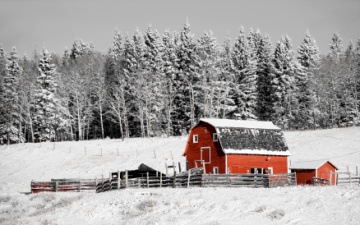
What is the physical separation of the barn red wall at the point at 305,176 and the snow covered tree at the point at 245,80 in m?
27.5

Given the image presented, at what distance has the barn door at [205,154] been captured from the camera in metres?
51.5

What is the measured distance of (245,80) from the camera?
79188 mm

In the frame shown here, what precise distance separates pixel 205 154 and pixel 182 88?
2892 cm

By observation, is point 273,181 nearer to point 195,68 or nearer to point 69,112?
point 195,68

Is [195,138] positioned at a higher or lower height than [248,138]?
higher

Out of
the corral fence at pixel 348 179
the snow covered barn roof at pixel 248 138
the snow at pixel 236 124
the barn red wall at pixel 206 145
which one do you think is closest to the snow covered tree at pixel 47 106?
the barn red wall at pixel 206 145

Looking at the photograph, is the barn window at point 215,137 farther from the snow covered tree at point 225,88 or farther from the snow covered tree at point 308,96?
the snow covered tree at point 308,96

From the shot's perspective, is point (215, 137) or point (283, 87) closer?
point (215, 137)

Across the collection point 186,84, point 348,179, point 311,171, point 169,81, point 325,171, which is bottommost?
point 348,179

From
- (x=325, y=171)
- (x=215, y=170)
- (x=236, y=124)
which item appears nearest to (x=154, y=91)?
(x=236, y=124)

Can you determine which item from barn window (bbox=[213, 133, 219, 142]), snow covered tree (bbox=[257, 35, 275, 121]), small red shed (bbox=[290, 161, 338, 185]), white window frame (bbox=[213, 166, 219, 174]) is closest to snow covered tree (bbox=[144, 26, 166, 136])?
snow covered tree (bbox=[257, 35, 275, 121])

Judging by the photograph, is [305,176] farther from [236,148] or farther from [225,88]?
[225,88]

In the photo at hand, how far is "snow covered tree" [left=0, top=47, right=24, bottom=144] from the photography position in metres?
82.4

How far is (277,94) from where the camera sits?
7962cm
